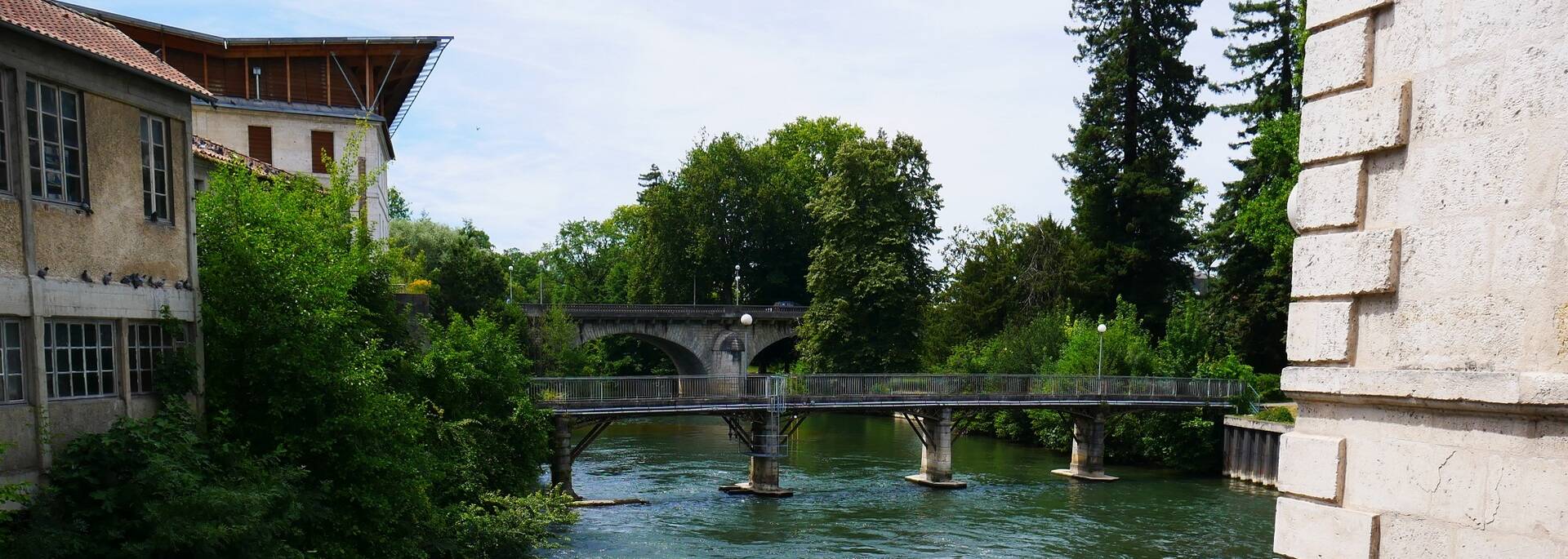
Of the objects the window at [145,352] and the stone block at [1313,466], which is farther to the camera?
the window at [145,352]

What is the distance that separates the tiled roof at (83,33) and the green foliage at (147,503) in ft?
12.3

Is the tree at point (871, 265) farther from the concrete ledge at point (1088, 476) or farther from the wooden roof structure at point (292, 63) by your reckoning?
the wooden roof structure at point (292, 63)

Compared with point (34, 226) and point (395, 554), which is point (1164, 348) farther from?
point (34, 226)

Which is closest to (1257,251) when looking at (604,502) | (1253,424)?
(1253,424)

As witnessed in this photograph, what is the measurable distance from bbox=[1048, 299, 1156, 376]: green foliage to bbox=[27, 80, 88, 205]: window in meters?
37.4

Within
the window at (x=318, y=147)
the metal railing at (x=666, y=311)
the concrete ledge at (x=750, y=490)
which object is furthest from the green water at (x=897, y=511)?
the window at (x=318, y=147)

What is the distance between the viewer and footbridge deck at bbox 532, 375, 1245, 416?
3331cm

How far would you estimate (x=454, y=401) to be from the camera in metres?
25.7

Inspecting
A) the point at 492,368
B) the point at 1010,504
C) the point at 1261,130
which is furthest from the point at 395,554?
the point at 1261,130

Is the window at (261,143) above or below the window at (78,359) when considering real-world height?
above

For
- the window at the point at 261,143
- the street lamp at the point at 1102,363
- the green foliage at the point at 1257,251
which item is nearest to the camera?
the window at the point at 261,143

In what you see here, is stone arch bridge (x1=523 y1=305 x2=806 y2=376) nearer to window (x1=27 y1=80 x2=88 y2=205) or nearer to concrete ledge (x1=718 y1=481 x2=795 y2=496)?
concrete ledge (x1=718 y1=481 x2=795 y2=496)

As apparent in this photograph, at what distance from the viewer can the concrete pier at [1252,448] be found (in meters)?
38.3

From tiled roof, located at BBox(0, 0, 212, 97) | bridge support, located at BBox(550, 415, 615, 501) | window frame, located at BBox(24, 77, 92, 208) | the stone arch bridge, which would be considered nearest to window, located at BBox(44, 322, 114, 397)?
window frame, located at BBox(24, 77, 92, 208)
